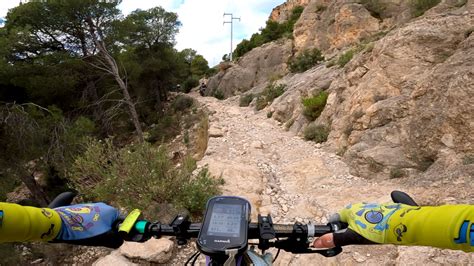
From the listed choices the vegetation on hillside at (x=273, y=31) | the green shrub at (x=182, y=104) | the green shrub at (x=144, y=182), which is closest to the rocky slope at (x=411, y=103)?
the green shrub at (x=144, y=182)

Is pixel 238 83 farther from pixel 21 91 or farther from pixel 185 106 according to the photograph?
pixel 21 91

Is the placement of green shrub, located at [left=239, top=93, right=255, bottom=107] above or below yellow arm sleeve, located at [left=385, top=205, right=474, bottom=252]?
above

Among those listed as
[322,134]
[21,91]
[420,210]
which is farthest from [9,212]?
[21,91]

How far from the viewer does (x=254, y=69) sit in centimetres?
2536

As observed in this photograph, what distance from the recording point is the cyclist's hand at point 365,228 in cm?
124

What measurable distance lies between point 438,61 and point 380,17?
1337 cm

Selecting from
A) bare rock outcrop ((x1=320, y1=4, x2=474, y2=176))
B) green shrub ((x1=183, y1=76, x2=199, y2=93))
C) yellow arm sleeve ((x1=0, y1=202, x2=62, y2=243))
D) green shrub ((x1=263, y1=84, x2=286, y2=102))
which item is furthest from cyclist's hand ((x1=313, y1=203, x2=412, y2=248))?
green shrub ((x1=183, y1=76, x2=199, y2=93))

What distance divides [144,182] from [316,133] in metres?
5.07

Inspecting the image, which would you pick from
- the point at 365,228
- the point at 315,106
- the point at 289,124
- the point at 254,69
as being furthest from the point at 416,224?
the point at 254,69

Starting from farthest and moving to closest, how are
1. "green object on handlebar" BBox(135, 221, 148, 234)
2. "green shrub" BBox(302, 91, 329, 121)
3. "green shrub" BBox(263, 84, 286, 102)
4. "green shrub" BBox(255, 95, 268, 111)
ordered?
1. "green shrub" BBox(255, 95, 268, 111)
2. "green shrub" BBox(263, 84, 286, 102)
3. "green shrub" BBox(302, 91, 329, 121)
4. "green object on handlebar" BBox(135, 221, 148, 234)

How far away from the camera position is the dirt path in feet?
10.7

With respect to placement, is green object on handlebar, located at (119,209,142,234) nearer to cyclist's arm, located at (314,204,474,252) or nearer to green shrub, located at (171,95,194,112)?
cyclist's arm, located at (314,204,474,252)

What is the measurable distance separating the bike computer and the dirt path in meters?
2.37

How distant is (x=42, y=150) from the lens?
7410 mm
